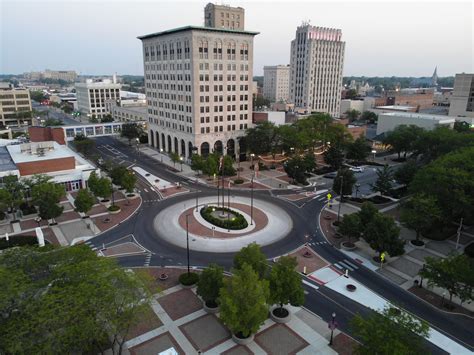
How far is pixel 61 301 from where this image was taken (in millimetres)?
24578

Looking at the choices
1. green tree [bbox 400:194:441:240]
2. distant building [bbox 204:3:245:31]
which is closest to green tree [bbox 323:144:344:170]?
green tree [bbox 400:194:441:240]

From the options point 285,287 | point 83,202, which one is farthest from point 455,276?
point 83,202

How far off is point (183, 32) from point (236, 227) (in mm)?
64493

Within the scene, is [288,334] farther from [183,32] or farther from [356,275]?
[183,32]

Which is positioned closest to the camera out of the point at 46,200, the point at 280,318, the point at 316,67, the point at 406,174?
the point at 280,318

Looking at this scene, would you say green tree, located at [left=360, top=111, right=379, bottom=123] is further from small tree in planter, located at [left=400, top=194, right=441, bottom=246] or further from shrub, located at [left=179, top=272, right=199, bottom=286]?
shrub, located at [left=179, top=272, right=199, bottom=286]

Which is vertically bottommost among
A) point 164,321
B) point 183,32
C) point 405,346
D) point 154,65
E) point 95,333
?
point 164,321

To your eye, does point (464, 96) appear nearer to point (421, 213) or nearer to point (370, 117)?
point (370, 117)

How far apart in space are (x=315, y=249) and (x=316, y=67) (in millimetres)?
138579

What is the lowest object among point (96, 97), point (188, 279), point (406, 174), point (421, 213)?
point (188, 279)

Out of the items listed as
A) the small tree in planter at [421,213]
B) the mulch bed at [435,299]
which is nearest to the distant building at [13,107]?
the small tree in planter at [421,213]

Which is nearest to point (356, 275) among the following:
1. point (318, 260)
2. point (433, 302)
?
point (318, 260)

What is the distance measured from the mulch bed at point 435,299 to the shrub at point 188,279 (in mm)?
27338

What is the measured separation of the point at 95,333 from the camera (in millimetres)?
24266
